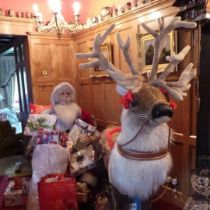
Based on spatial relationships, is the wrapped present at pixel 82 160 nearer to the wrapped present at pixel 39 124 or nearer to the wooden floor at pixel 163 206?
the wrapped present at pixel 39 124

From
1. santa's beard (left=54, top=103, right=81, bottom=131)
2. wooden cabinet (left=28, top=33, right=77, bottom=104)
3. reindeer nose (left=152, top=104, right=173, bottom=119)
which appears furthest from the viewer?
wooden cabinet (left=28, top=33, right=77, bottom=104)

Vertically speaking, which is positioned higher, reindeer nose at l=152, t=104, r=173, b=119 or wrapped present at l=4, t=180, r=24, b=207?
reindeer nose at l=152, t=104, r=173, b=119

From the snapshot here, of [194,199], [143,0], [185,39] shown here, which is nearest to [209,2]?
[185,39]

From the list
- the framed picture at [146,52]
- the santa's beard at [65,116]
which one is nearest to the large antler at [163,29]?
the framed picture at [146,52]

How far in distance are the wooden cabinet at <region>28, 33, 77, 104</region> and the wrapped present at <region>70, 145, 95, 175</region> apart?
5.20 feet

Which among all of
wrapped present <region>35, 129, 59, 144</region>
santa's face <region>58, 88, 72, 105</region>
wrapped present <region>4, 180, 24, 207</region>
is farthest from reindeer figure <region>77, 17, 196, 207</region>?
santa's face <region>58, 88, 72, 105</region>

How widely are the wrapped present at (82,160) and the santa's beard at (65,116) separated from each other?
0.63m

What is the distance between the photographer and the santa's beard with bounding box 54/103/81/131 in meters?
3.24

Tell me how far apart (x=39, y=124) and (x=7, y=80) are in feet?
17.9

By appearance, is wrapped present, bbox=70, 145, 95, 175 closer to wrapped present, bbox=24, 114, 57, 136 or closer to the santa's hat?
wrapped present, bbox=24, 114, 57, 136

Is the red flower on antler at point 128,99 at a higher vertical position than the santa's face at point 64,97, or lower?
higher

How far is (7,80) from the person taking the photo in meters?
7.70

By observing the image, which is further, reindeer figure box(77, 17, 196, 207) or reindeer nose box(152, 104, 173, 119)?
reindeer figure box(77, 17, 196, 207)

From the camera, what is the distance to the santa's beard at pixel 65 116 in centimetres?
324
